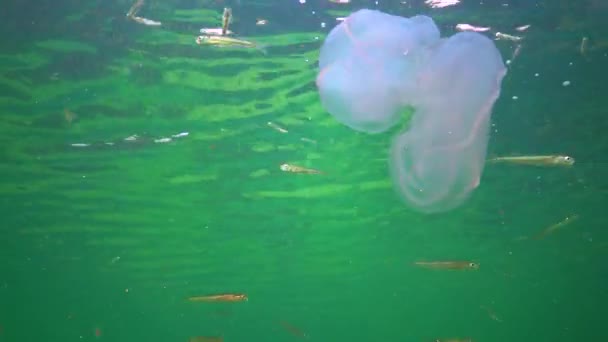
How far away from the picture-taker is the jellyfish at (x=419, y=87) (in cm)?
618

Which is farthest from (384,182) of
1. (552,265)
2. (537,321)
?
(537,321)


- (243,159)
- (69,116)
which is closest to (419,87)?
(69,116)

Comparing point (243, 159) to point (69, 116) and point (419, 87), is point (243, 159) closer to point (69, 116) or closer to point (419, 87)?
point (69, 116)

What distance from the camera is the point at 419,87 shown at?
246 inches

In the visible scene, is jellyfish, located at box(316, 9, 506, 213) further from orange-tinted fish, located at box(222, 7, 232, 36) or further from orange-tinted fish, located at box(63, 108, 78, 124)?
orange-tinted fish, located at box(63, 108, 78, 124)

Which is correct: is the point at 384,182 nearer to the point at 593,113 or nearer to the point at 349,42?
the point at 593,113

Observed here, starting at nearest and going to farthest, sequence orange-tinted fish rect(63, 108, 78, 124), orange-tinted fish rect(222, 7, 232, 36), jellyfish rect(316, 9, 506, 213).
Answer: jellyfish rect(316, 9, 506, 213), orange-tinted fish rect(222, 7, 232, 36), orange-tinted fish rect(63, 108, 78, 124)

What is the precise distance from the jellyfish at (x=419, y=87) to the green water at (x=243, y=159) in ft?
7.52

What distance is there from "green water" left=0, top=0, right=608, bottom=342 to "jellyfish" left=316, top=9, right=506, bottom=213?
2292 mm

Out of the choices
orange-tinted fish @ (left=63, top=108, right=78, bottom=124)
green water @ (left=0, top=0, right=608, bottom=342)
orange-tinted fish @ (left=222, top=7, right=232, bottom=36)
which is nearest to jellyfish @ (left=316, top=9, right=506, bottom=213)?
orange-tinted fish @ (left=222, top=7, right=232, bottom=36)

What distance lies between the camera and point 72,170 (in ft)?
47.8

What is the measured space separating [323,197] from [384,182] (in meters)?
2.52

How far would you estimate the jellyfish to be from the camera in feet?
20.3

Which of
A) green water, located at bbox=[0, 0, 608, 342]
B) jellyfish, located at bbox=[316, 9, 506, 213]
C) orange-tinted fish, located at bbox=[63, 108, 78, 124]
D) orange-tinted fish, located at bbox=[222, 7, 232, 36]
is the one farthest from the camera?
orange-tinted fish, located at bbox=[63, 108, 78, 124]
